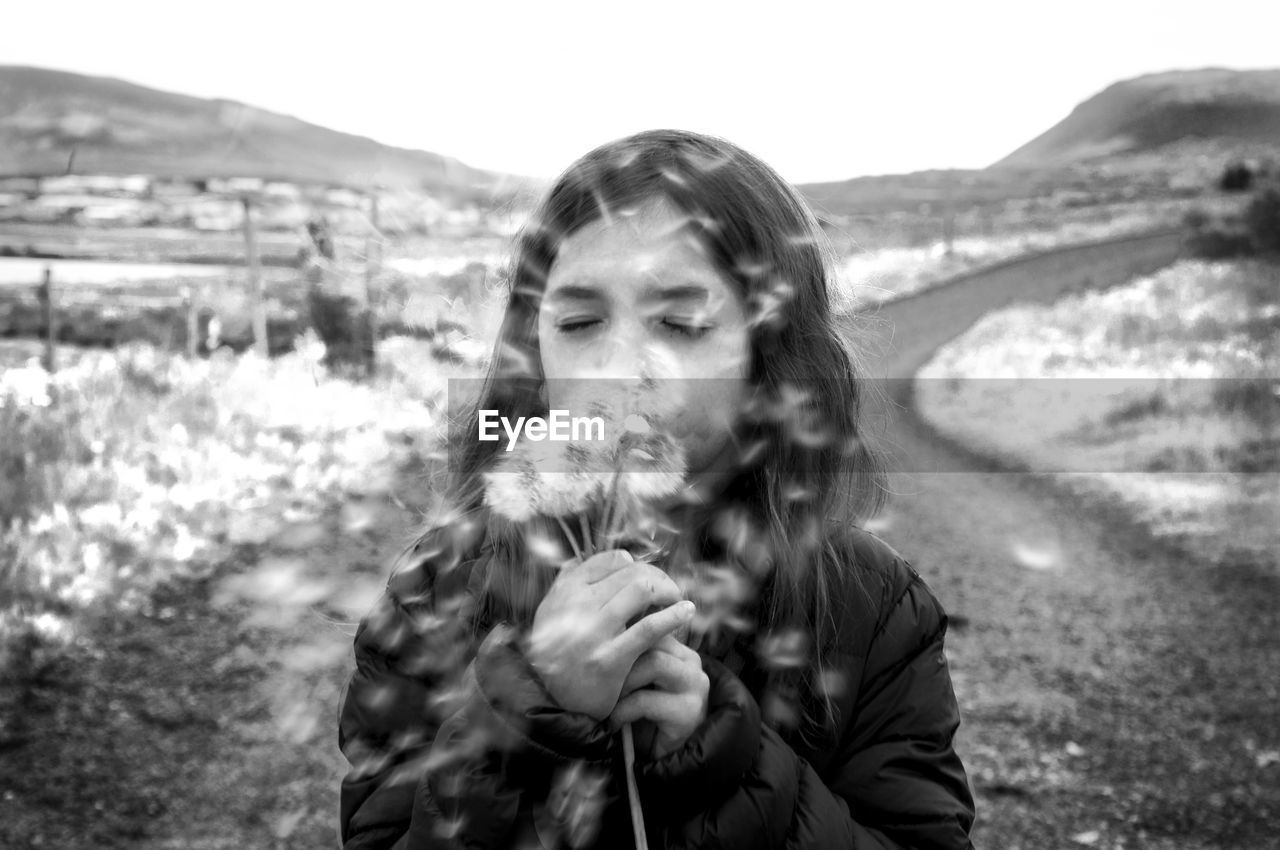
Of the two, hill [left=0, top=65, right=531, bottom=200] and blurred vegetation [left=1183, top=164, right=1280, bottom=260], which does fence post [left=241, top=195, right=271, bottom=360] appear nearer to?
hill [left=0, top=65, right=531, bottom=200]

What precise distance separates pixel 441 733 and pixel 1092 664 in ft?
9.62

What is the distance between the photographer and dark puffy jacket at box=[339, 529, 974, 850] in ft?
2.90

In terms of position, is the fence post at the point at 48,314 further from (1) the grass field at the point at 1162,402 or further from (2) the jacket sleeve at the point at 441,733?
(1) the grass field at the point at 1162,402

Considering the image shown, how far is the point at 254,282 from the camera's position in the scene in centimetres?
592

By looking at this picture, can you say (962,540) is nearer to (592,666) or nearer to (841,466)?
(841,466)

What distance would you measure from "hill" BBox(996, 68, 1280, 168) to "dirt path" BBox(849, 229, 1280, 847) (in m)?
0.61

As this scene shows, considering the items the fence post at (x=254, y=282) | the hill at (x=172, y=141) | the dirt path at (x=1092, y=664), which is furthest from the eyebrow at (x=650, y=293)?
the fence post at (x=254, y=282)

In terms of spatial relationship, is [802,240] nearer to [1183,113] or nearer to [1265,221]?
[1265,221]

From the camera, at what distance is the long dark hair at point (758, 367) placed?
1188 mm

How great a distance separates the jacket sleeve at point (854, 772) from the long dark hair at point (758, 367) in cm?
11

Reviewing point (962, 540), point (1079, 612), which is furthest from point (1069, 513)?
point (1079, 612)

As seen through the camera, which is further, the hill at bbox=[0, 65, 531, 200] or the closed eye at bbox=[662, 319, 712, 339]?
the hill at bbox=[0, 65, 531, 200]

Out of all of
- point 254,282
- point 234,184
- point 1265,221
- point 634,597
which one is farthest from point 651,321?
point 234,184

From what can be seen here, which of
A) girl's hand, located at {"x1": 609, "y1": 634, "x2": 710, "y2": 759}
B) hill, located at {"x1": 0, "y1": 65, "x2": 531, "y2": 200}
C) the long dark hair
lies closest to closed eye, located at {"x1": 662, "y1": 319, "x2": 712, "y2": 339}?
the long dark hair
